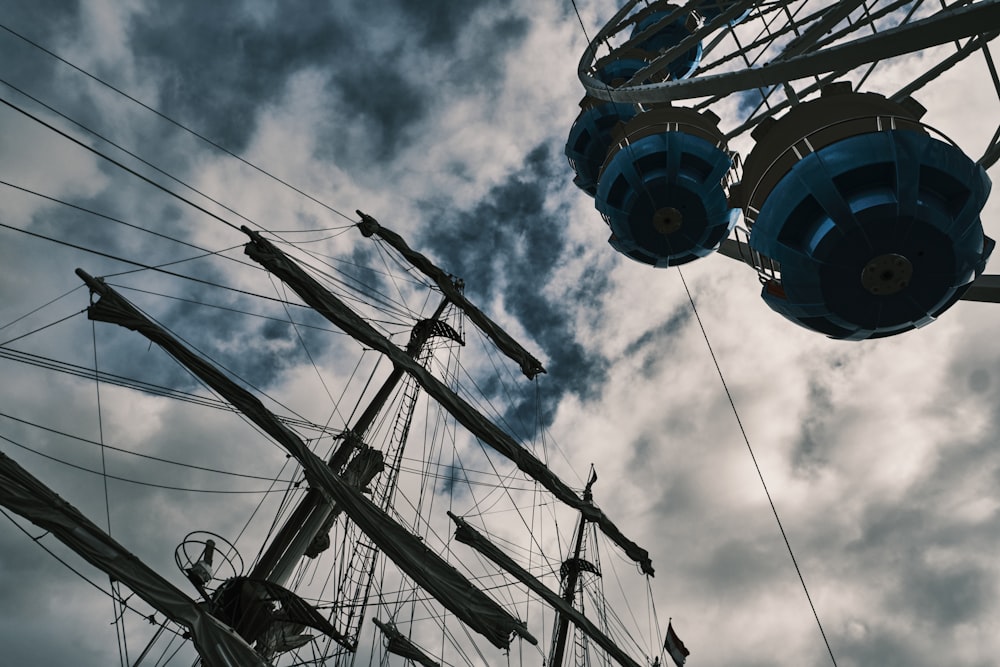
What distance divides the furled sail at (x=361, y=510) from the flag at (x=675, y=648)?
460 inches

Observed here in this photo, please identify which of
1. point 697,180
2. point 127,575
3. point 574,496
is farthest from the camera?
point 574,496

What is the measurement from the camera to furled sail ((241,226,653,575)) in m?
15.0

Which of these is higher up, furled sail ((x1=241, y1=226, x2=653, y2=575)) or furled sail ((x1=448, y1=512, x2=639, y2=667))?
furled sail ((x1=241, y1=226, x2=653, y2=575))

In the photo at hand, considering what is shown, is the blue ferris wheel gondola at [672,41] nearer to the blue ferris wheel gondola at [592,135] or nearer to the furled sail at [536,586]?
the blue ferris wheel gondola at [592,135]

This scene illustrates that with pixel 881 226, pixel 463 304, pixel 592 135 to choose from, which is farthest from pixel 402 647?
pixel 881 226

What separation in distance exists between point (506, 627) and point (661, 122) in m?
10.00

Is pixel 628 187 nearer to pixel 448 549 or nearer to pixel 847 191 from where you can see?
pixel 847 191

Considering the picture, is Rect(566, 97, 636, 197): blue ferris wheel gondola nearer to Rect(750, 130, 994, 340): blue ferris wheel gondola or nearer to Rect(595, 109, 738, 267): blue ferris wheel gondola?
Rect(595, 109, 738, 267): blue ferris wheel gondola

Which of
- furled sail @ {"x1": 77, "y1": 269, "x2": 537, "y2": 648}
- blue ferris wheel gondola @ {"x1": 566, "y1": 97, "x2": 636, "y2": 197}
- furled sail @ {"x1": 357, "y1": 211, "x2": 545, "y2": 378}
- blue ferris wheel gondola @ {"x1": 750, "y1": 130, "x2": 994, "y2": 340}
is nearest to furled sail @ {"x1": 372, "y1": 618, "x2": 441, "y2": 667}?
furled sail @ {"x1": 357, "y1": 211, "x2": 545, "y2": 378}

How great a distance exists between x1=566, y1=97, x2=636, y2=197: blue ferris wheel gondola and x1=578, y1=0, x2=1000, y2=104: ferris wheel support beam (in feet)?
12.3

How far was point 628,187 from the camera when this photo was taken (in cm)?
909

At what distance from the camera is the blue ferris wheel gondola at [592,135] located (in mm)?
13055

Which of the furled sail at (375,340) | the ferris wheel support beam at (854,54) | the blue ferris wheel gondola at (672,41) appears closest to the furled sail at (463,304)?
the furled sail at (375,340)

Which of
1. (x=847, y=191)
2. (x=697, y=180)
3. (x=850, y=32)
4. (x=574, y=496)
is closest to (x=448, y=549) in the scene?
(x=574, y=496)
